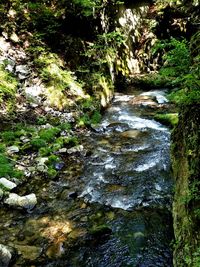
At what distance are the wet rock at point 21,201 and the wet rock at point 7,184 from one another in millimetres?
347

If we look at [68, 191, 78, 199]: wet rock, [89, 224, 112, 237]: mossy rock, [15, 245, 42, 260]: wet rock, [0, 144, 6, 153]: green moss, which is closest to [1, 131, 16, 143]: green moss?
[0, 144, 6, 153]: green moss

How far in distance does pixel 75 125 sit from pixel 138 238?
227 inches

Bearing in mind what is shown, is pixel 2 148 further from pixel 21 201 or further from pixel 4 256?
pixel 4 256

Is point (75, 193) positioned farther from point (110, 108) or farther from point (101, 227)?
point (110, 108)

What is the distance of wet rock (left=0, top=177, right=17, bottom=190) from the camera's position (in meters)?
6.82

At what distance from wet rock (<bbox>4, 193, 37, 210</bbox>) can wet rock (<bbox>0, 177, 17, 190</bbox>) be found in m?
0.35

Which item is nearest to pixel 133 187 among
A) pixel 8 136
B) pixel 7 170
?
pixel 7 170

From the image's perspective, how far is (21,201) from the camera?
639 centimetres

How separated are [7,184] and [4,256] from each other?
2.28 m

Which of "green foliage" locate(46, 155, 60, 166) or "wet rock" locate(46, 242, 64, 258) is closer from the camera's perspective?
"wet rock" locate(46, 242, 64, 258)

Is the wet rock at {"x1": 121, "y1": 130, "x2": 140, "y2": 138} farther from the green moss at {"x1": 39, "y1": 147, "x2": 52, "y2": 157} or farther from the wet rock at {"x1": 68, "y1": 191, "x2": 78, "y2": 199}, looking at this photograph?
the wet rock at {"x1": 68, "y1": 191, "x2": 78, "y2": 199}

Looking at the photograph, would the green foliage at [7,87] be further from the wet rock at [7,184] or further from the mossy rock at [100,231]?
the mossy rock at [100,231]

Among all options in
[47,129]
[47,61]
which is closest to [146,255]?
[47,129]

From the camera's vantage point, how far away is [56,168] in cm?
801
